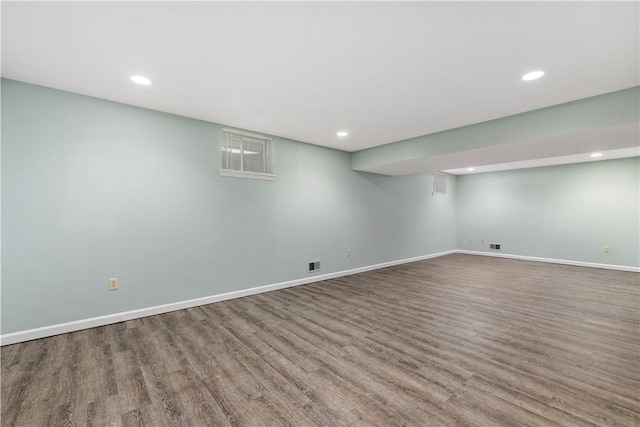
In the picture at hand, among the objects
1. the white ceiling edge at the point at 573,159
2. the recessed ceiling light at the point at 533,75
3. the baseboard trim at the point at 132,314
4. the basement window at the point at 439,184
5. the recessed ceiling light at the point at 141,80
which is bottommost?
the baseboard trim at the point at 132,314

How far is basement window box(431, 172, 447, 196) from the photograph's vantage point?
24.7ft

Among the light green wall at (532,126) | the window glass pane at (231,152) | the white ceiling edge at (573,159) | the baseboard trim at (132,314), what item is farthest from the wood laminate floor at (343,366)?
the white ceiling edge at (573,159)

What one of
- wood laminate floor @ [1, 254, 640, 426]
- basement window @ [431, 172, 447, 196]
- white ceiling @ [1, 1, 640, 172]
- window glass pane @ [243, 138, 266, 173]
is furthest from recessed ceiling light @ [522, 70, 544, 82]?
basement window @ [431, 172, 447, 196]

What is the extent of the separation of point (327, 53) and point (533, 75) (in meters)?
1.94

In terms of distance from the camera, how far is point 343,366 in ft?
6.74

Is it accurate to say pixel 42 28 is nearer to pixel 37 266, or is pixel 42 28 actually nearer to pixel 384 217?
pixel 37 266

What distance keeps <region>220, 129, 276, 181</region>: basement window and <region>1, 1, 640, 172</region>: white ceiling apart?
68 centimetres

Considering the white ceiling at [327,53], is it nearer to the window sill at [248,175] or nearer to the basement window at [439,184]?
the window sill at [248,175]

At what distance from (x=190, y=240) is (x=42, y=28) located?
7.62 ft

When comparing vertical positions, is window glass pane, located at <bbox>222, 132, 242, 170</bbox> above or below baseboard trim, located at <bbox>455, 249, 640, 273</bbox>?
above

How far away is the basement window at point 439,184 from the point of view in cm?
751

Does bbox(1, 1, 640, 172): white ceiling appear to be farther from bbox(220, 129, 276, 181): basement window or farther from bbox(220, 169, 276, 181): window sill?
bbox(220, 169, 276, 181): window sill

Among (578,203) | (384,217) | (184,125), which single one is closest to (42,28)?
(184,125)

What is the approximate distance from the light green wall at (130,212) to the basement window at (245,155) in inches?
4.8
